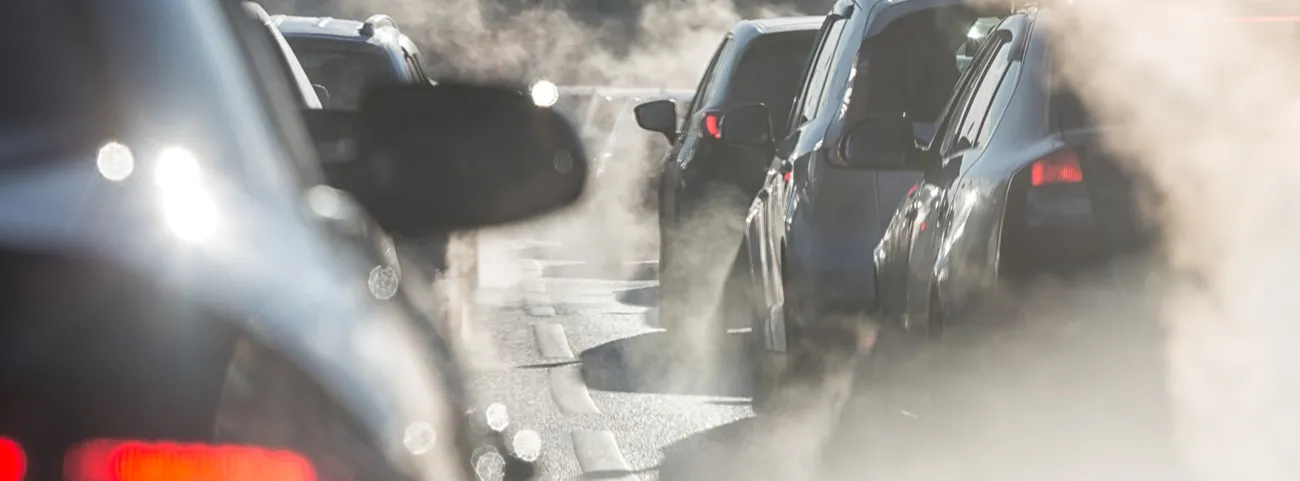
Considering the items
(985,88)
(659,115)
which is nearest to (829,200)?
(985,88)

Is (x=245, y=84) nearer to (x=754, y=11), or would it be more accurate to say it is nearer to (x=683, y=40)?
(x=683, y=40)

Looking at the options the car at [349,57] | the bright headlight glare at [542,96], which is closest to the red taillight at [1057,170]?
the bright headlight glare at [542,96]

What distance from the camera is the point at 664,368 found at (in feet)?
38.2

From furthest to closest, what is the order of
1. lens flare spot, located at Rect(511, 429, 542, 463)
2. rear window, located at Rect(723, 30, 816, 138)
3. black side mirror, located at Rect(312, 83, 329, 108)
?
1. rear window, located at Rect(723, 30, 816, 138)
2. black side mirror, located at Rect(312, 83, 329, 108)
3. lens flare spot, located at Rect(511, 429, 542, 463)

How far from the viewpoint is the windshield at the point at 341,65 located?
1062 centimetres

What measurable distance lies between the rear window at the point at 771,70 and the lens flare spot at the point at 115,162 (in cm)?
969

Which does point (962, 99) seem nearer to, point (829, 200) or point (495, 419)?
point (829, 200)

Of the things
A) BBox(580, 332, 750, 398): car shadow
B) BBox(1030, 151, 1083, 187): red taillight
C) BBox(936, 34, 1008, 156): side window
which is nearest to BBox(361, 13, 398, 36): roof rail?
BBox(580, 332, 750, 398): car shadow

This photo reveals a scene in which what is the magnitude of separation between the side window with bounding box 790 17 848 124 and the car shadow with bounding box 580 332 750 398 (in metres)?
1.37

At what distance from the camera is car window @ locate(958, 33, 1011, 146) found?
6020mm

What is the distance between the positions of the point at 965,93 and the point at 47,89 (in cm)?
457

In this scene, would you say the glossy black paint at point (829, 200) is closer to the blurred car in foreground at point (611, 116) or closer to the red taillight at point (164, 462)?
the red taillight at point (164, 462)

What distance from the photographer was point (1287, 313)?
4488 millimetres

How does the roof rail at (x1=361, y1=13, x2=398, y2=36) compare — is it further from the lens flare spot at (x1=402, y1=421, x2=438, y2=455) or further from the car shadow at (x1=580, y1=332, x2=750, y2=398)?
the lens flare spot at (x1=402, y1=421, x2=438, y2=455)
